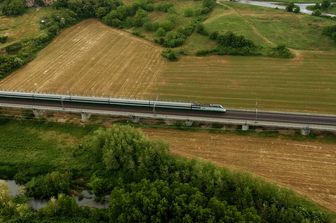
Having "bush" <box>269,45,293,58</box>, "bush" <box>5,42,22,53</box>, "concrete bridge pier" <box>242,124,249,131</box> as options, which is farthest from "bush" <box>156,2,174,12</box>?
"concrete bridge pier" <box>242,124,249,131</box>

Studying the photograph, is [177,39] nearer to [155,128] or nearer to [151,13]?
[151,13]

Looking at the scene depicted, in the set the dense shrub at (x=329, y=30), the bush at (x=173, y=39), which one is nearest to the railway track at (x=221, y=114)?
the bush at (x=173, y=39)

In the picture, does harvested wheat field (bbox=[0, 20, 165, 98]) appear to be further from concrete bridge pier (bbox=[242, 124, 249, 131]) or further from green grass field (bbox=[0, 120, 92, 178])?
concrete bridge pier (bbox=[242, 124, 249, 131])

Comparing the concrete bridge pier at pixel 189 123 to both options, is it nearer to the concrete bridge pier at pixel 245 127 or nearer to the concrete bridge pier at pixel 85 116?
the concrete bridge pier at pixel 245 127

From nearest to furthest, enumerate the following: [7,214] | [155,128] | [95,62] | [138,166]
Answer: [7,214], [138,166], [155,128], [95,62]

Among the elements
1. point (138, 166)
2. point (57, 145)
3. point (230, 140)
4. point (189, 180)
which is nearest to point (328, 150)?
point (230, 140)
